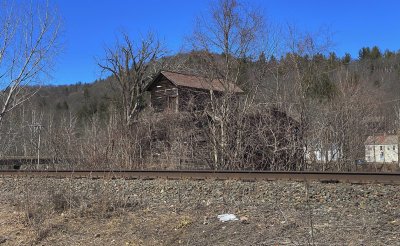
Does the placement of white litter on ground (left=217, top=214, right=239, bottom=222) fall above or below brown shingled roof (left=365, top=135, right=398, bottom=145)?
below

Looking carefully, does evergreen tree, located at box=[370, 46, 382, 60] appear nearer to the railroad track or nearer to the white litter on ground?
the railroad track

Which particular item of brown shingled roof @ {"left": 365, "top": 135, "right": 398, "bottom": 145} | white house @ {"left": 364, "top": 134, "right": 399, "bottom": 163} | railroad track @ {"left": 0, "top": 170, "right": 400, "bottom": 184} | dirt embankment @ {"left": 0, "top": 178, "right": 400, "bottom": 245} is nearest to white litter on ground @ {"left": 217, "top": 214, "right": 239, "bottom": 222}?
dirt embankment @ {"left": 0, "top": 178, "right": 400, "bottom": 245}

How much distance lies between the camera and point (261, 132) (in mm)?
16109

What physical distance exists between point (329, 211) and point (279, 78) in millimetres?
12231

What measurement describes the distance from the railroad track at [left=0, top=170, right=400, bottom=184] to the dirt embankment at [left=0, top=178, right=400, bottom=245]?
1.96ft

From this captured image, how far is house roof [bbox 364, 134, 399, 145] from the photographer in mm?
21812

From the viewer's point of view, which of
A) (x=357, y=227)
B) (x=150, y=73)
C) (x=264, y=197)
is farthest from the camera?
(x=150, y=73)

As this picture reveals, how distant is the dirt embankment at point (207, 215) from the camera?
21.3 feet

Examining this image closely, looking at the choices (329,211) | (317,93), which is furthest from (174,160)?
(329,211)

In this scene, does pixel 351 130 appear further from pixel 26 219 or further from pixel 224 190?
pixel 26 219

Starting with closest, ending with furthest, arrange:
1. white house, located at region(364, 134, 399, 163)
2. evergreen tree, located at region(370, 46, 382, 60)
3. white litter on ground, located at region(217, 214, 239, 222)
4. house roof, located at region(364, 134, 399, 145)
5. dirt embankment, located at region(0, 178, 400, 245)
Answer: dirt embankment, located at region(0, 178, 400, 245) → white litter on ground, located at region(217, 214, 239, 222) → house roof, located at region(364, 134, 399, 145) → white house, located at region(364, 134, 399, 163) → evergreen tree, located at region(370, 46, 382, 60)

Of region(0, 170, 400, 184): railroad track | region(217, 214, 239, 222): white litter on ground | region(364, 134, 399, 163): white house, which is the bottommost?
region(217, 214, 239, 222): white litter on ground

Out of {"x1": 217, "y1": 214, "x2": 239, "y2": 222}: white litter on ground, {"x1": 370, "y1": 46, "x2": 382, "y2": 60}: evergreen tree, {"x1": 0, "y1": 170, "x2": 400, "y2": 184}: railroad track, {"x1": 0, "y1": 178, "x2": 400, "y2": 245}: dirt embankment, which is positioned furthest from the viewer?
{"x1": 370, "y1": 46, "x2": 382, "y2": 60}: evergreen tree

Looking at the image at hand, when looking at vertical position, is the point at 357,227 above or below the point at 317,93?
below
